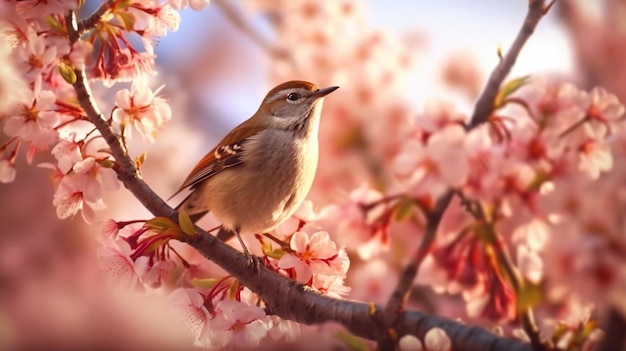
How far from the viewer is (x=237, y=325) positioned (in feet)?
2.07

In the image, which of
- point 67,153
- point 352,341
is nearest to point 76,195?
point 67,153

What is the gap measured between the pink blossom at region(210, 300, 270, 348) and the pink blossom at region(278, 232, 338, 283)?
55 millimetres

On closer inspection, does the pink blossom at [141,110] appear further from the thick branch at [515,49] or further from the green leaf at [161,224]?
the thick branch at [515,49]

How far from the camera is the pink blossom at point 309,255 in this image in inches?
25.0

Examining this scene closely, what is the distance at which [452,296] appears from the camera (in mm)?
1226

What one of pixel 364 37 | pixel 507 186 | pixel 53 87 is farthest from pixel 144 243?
pixel 364 37

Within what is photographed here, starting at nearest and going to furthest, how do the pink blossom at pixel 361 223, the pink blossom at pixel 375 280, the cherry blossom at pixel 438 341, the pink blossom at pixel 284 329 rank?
the cherry blossom at pixel 438 341 → the pink blossom at pixel 284 329 → the pink blossom at pixel 361 223 → the pink blossom at pixel 375 280

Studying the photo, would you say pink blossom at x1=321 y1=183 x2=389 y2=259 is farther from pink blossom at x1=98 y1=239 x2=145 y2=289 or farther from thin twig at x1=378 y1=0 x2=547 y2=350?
pink blossom at x1=98 y1=239 x2=145 y2=289

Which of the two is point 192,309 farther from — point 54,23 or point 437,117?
point 437,117

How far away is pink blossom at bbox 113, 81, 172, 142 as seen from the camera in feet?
2.11

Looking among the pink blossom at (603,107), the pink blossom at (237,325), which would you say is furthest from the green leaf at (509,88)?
the pink blossom at (237,325)

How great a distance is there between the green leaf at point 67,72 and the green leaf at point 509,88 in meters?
0.48

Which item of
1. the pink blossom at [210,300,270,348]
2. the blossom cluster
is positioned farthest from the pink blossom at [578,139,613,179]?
the pink blossom at [210,300,270,348]

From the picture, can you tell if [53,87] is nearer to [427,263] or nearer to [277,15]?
[427,263]
